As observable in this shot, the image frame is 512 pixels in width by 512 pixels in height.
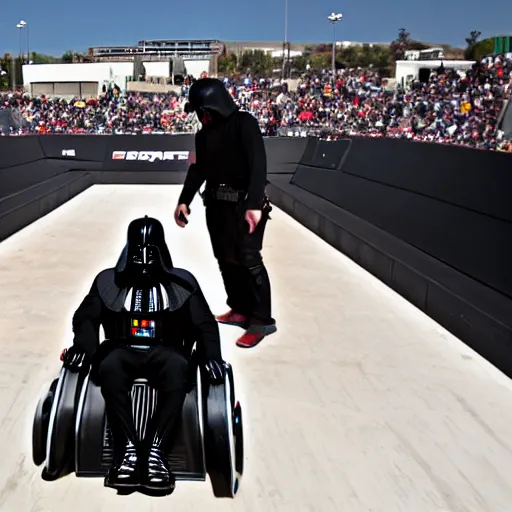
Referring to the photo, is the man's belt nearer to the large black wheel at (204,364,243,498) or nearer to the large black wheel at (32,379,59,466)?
the large black wheel at (204,364,243,498)

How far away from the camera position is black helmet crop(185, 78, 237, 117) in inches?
159

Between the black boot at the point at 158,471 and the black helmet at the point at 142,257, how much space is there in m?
0.59

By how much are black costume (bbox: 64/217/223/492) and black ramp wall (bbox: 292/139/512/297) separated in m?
2.65

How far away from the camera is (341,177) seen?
10.1 metres

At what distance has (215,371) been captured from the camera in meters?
2.51

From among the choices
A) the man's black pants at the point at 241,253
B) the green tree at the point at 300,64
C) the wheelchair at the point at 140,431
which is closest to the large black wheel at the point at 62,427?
the wheelchair at the point at 140,431

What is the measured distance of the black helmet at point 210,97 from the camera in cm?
404

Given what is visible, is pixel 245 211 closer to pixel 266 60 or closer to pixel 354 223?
pixel 354 223

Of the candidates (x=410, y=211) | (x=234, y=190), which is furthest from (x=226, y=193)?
(x=410, y=211)

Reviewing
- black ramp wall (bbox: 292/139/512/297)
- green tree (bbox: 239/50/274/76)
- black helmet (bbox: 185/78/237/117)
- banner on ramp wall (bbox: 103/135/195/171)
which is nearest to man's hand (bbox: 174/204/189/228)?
black helmet (bbox: 185/78/237/117)

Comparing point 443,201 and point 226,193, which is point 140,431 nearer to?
point 226,193

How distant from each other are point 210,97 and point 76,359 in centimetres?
204

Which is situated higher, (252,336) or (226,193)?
(226,193)

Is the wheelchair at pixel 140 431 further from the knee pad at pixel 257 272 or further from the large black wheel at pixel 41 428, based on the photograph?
the knee pad at pixel 257 272
